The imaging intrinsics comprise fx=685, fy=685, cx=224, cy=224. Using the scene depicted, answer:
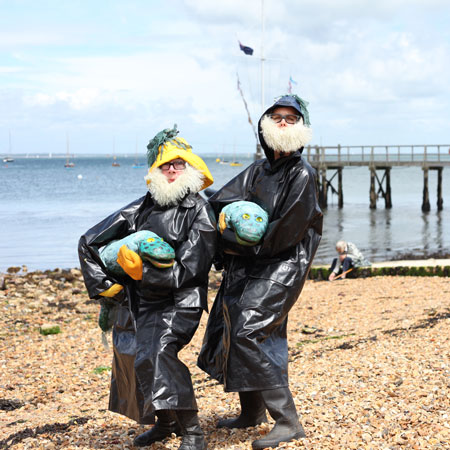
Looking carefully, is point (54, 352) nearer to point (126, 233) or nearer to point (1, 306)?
point (1, 306)

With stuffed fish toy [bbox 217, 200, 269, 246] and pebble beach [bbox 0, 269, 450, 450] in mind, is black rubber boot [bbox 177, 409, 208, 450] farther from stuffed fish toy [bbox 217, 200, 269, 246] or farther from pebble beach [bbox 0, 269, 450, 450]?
stuffed fish toy [bbox 217, 200, 269, 246]

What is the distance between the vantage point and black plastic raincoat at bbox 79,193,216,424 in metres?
3.97

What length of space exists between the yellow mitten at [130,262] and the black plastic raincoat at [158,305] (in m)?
0.04

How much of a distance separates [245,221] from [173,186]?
538mm

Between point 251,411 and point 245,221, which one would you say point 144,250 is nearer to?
A: point 245,221

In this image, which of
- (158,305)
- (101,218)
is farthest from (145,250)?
(101,218)

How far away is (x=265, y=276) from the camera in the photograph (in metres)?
4.06

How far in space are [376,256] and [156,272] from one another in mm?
18126

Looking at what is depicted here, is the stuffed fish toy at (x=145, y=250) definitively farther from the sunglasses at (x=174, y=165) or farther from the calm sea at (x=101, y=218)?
the calm sea at (x=101, y=218)

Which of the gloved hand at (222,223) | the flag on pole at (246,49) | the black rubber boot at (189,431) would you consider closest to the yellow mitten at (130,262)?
the gloved hand at (222,223)

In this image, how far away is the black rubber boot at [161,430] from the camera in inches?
171

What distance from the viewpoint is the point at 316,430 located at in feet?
14.5

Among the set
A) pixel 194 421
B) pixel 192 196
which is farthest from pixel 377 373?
pixel 192 196

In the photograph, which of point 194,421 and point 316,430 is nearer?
point 194,421
